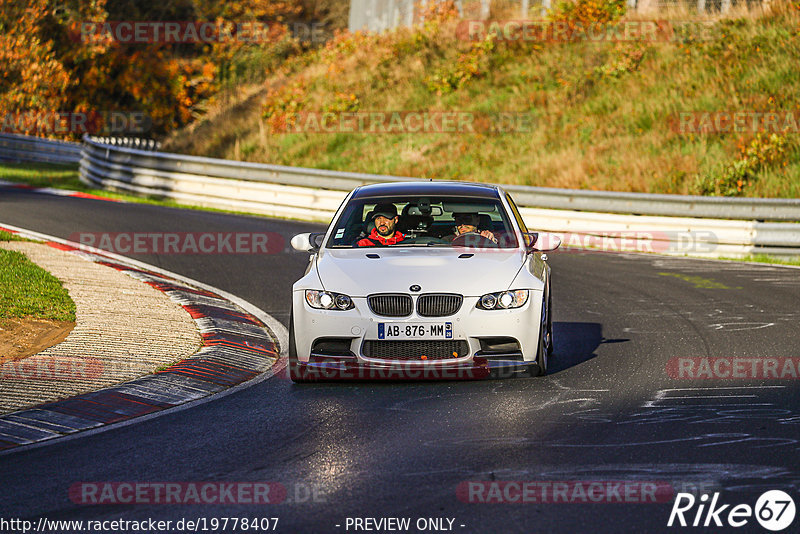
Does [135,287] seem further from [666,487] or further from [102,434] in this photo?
[666,487]

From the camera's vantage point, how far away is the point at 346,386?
28.8ft

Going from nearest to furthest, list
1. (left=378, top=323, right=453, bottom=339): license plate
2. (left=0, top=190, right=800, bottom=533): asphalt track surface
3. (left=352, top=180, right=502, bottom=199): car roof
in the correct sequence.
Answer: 1. (left=0, top=190, right=800, bottom=533): asphalt track surface
2. (left=378, top=323, right=453, bottom=339): license plate
3. (left=352, top=180, right=502, bottom=199): car roof

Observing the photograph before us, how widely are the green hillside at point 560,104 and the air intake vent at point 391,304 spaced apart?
1490 centimetres

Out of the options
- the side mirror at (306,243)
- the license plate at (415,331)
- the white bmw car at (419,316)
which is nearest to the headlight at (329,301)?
the white bmw car at (419,316)

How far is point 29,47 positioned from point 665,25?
23.4 meters

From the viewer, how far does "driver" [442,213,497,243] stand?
32.0ft

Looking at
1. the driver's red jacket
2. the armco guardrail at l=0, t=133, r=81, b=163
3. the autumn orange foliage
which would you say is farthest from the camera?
the autumn orange foliage

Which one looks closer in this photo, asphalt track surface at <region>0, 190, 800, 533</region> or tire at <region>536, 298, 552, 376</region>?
asphalt track surface at <region>0, 190, 800, 533</region>

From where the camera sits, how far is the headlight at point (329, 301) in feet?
28.2

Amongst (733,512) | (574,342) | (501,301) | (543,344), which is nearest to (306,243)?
(501,301)

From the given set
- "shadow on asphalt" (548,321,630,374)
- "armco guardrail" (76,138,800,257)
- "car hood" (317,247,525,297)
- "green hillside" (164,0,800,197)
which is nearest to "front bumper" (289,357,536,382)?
"car hood" (317,247,525,297)

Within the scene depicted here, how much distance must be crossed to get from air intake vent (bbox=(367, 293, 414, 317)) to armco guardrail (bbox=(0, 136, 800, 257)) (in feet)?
34.9

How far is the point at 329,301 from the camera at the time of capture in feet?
28.3

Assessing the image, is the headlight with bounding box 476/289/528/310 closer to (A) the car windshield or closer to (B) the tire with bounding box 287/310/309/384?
(A) the car windshield
